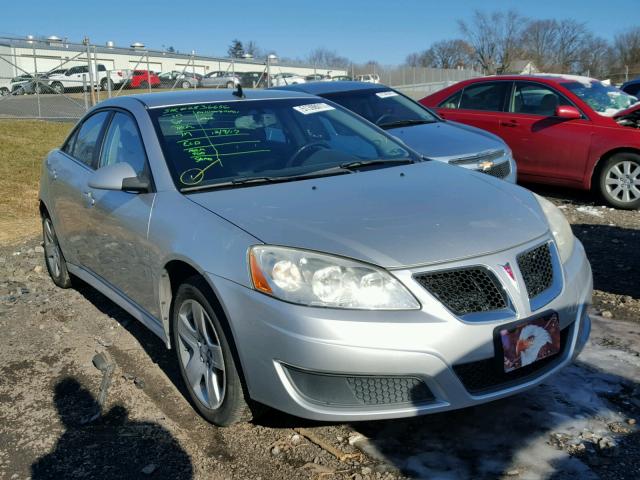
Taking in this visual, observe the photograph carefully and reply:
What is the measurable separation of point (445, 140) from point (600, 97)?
2.87 meters

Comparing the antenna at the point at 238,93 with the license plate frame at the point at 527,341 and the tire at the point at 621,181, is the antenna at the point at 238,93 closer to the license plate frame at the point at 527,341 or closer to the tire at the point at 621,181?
the license plate frame at the point at 527,341

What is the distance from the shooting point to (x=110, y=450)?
3111 mm

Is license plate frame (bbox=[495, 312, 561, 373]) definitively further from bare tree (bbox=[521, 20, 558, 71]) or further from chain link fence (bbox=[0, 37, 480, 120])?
bare tree (bbox=[521, 20, 558, 71])

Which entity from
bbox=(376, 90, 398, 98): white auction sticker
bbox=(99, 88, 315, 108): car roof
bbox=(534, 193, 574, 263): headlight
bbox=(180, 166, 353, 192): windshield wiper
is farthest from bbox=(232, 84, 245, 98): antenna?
bbox=(376, 90, 398, 98): white auction sticker

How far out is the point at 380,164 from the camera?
4.00 metres

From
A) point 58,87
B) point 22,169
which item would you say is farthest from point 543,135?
point 58,87

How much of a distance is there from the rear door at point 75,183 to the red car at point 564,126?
5449 mm

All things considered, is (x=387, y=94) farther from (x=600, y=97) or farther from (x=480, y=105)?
(x=600, y=97)

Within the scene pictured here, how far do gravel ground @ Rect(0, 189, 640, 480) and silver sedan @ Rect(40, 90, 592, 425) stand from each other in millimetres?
244

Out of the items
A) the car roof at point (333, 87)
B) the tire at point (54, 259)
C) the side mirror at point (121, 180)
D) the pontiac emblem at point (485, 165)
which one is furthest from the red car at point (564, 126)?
the side mirror at point (121, 180)

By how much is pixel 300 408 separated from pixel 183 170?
1.53 meters

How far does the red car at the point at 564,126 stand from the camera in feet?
25.2

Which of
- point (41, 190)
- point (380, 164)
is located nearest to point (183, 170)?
point (380, 164)

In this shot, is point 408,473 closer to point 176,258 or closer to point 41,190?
point 176,258
